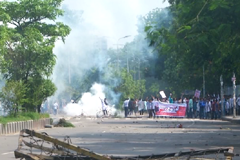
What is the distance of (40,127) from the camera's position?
106 ft

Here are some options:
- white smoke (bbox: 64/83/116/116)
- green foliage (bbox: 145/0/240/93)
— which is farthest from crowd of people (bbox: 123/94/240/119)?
green foliage (bbox: 145/0/240/93)

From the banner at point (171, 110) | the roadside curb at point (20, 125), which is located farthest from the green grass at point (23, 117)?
the banner at point (171, 110)

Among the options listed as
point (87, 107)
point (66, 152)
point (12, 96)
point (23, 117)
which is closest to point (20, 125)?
point (23, 117)

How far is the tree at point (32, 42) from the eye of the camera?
1293 inches

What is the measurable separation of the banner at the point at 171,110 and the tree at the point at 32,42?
1843cm

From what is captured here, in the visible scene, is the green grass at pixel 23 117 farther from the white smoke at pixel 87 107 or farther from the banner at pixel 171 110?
the white smoke at pixel 87 107

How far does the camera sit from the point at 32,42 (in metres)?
32.7

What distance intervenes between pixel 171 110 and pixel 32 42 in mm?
21229

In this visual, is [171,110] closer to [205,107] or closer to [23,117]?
[205,107]

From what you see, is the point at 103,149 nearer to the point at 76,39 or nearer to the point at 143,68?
the point at 76,39

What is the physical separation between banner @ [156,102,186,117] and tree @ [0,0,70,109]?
1843cm

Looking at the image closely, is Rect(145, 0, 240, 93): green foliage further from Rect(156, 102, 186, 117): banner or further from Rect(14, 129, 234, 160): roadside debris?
Rect(156, 102, 186, 117): banner

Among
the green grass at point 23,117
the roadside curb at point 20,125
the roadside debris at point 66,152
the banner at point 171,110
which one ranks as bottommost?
the roadside debris at point 66,152

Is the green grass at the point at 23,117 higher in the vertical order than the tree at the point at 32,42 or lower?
lower
